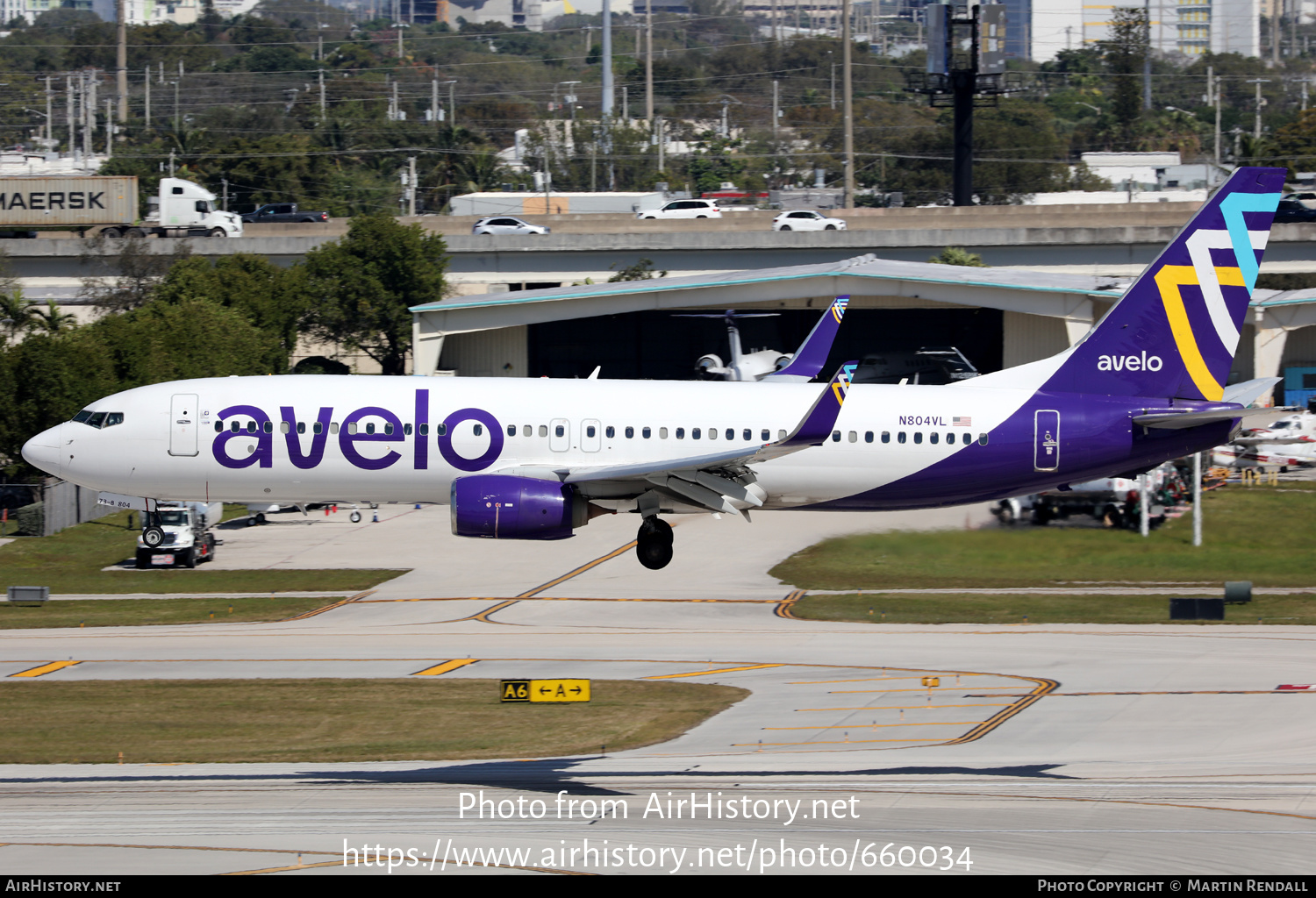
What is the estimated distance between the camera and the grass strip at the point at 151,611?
53.0m

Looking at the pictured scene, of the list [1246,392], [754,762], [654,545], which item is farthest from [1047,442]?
[754,762]

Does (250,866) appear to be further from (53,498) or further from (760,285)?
(760,285)

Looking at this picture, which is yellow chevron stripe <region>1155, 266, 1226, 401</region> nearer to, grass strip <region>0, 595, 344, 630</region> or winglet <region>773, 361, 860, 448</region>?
winglet <region>773, 361, 860, 448</region>

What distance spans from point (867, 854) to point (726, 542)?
1480 inches

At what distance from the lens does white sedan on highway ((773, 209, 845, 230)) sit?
109494 mm

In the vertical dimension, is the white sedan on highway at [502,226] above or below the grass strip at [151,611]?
above

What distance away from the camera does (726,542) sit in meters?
64.6

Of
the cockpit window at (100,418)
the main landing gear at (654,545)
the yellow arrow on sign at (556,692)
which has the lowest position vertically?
the yellow arrow on sign at (556,692)

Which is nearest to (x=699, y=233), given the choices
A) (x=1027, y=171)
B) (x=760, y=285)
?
(x=760, y=285)

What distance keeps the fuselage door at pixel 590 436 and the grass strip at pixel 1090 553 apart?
11794 mm

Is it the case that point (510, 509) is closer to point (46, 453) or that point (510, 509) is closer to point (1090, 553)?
point (46, 453)

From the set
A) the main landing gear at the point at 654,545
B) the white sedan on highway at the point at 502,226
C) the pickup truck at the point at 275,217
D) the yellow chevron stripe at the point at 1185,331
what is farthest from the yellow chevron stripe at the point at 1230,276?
the pickup truck at the point at 275,217

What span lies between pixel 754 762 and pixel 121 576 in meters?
36.9

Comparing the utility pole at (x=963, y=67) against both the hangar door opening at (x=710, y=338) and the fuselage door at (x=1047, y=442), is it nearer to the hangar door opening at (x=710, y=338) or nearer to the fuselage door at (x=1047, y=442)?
the hangar door opening at (x=710, y=338)
